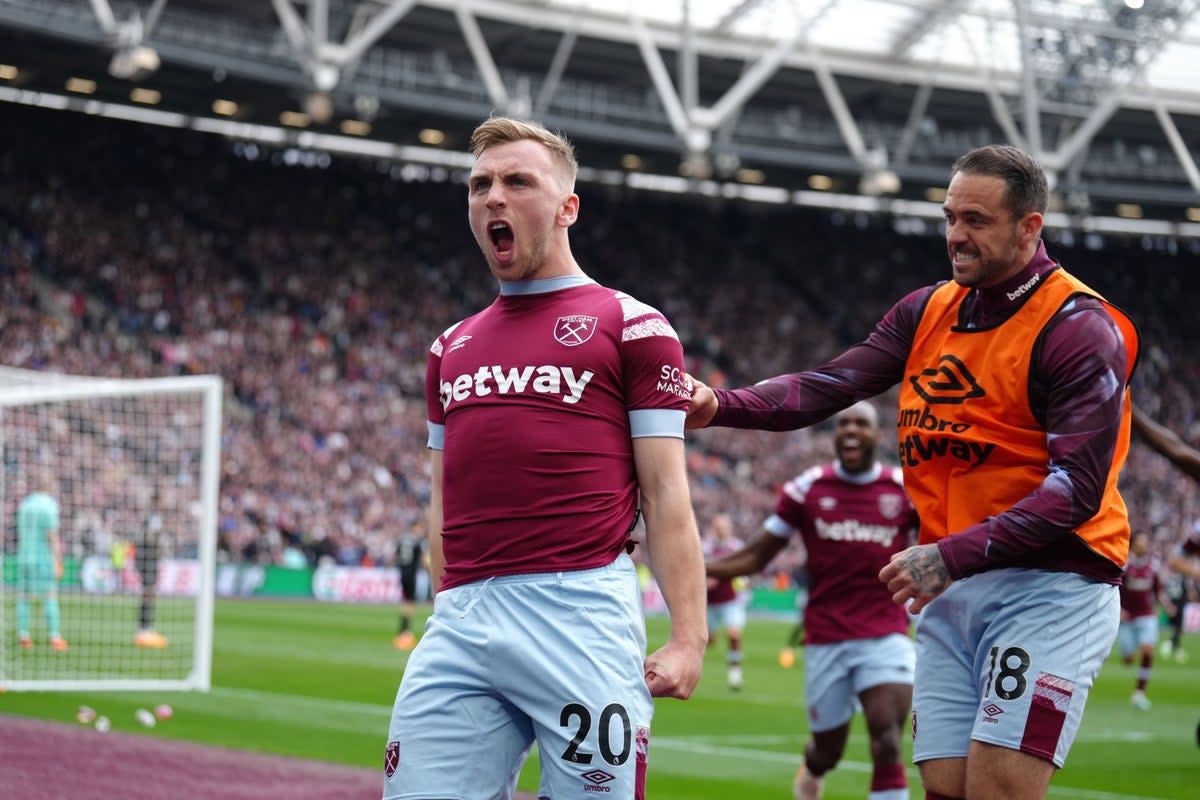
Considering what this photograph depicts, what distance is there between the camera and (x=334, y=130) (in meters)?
40.9

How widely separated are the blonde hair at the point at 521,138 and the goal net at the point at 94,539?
9142 mm

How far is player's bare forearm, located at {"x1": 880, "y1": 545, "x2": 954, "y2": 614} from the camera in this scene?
4293 millimetres

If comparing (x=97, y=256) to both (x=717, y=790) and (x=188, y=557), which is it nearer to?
(x=188, y=557)

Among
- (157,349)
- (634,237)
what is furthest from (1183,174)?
(157,349)

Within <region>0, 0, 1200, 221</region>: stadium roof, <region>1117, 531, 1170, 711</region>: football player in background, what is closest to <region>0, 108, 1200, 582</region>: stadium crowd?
<region>0, 0, 1200, 221</region>: stadium roof

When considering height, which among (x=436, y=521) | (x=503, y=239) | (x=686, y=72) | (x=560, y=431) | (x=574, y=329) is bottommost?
(x=436, y=521)

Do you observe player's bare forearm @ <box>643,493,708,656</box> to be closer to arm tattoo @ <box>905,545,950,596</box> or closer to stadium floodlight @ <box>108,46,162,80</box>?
arm tattoo @ <box>905,545,950,596</box>

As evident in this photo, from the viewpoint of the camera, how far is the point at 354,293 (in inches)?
1647

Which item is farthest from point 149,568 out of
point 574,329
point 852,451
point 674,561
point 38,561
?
point 674,561

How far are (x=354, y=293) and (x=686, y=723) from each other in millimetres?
28445

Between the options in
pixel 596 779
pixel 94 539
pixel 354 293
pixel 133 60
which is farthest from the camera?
pixel 354 293

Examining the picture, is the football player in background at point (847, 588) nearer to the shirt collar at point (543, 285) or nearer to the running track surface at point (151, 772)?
the running track surface at point (151, 772)

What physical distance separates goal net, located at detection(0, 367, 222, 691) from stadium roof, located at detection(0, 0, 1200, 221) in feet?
29.6

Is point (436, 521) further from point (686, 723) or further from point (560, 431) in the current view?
point (686, 723)
